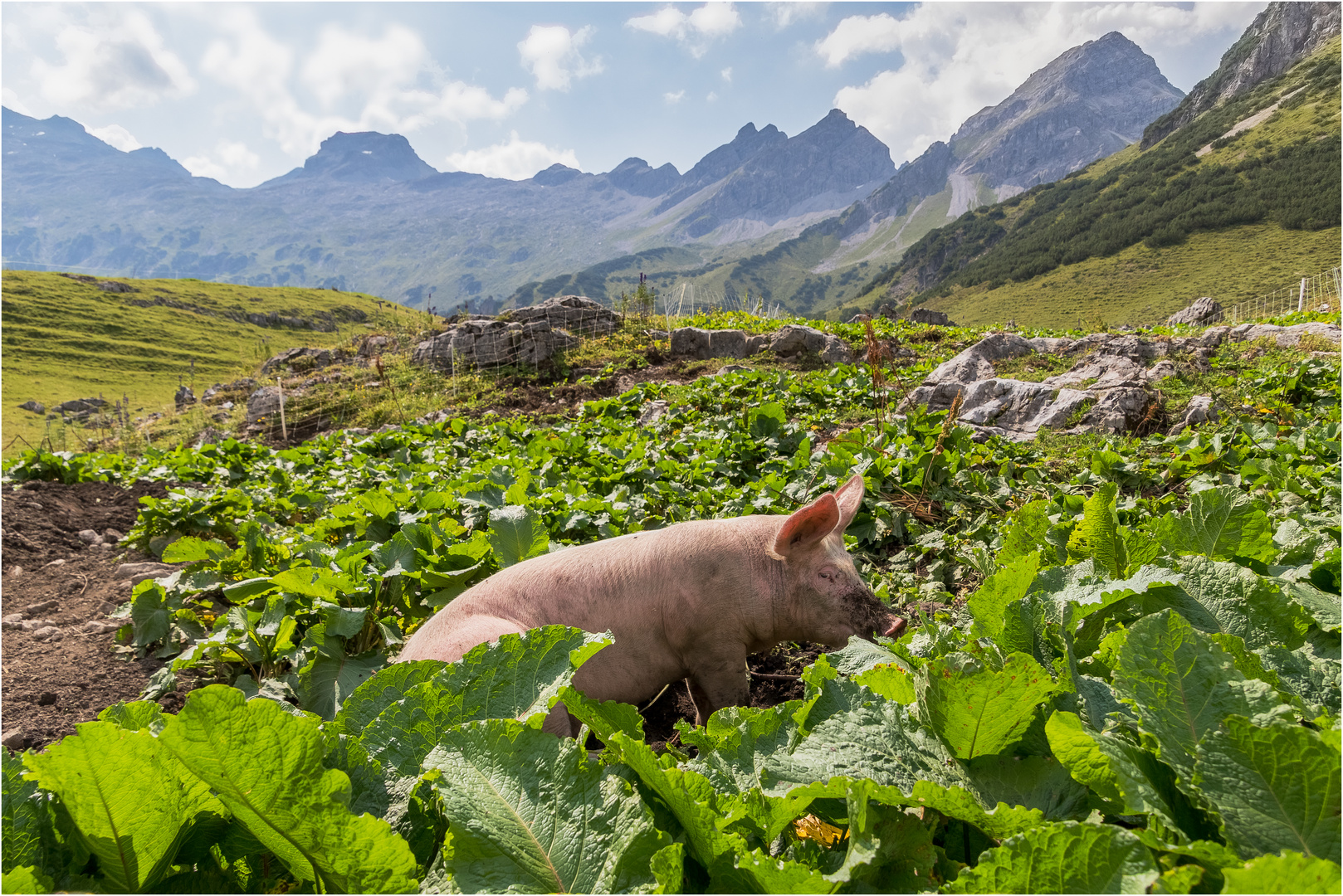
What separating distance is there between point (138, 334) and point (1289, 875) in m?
126

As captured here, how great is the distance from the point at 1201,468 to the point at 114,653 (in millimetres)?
9136

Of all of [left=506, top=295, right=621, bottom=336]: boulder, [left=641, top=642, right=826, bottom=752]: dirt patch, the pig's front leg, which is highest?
[left=506, top=295, right=621, bottom=336]: boulder

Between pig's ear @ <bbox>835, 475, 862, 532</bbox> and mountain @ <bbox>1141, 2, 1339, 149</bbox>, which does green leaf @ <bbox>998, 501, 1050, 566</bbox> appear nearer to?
pig's ear @ <bbox>835, 475, 862, 532</bbox>

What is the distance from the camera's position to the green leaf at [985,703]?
125 cm

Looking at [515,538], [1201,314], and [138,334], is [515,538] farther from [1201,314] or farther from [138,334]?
[138,334]

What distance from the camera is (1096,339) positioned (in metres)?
12.6

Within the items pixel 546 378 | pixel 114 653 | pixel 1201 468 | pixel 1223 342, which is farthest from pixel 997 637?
pixel 546 378

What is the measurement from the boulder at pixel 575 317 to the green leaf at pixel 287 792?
23755mm

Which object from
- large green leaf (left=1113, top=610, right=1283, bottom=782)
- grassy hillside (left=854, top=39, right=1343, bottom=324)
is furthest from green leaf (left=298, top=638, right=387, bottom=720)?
grassy hillside (left=854, top=39, right=1343, bottom=324)

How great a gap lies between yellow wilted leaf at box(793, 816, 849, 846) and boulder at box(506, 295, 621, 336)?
2367 centimetres

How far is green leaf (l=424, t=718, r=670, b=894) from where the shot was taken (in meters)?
1.15

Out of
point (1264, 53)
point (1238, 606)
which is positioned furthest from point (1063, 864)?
point (1264, 53)

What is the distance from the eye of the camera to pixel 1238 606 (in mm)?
1722

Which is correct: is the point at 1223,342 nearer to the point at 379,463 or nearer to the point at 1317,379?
the point at 1317,379
